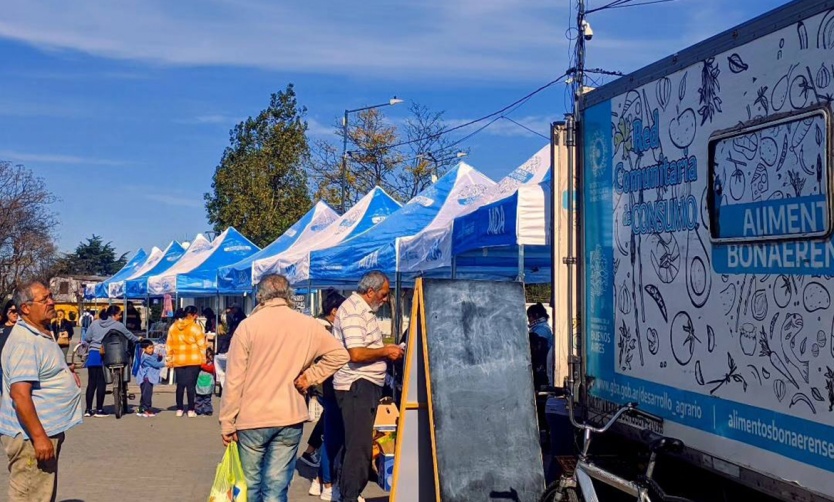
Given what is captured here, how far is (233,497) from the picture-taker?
6.15 m

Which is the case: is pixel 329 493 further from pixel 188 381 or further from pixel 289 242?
pixel 289 242

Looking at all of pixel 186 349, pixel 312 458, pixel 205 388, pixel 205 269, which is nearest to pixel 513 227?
pixel 312 458

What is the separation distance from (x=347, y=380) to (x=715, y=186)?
3615 mm

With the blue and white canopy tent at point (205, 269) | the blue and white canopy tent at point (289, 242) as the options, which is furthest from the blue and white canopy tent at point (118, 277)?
the blue and white canopy tent at point (289, 242)

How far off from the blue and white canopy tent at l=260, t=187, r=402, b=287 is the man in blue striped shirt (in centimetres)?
922

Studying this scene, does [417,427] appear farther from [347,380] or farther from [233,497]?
[233,497]

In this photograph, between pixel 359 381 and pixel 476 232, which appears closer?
pixel 359 381

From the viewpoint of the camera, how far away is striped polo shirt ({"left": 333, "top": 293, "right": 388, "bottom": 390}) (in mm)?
7484

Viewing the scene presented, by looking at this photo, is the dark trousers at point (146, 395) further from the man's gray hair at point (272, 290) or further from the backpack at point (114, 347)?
the man's gray hair at point (272, 290)

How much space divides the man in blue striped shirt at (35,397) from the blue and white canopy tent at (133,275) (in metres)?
26.3

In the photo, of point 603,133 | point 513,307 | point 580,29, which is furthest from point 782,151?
point 580,29

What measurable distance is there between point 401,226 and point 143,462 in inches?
185

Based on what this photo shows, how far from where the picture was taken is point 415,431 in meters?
6.89

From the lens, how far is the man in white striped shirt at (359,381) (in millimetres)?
7430
